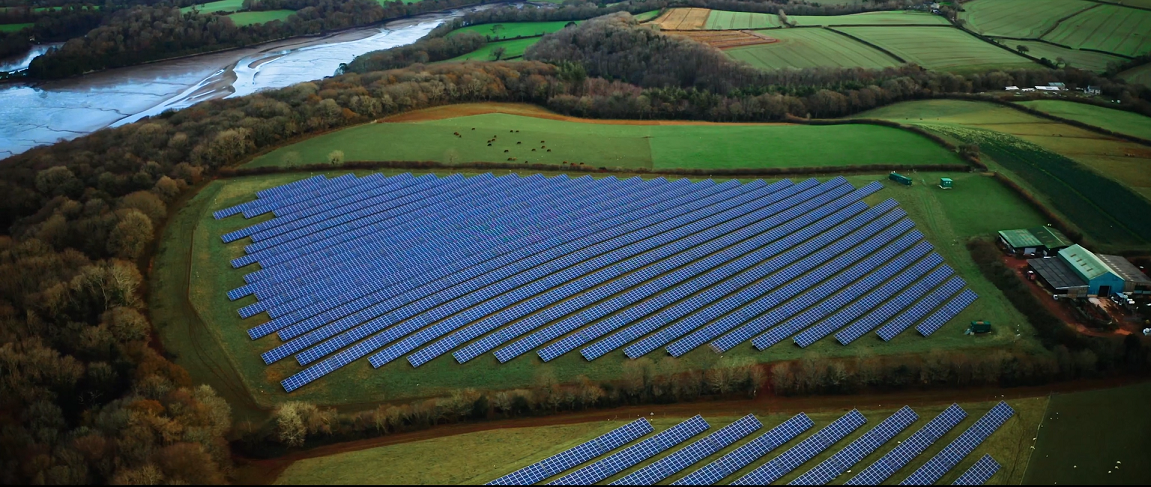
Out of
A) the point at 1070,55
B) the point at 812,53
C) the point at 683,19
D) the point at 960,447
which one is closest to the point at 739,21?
the point at 683,19

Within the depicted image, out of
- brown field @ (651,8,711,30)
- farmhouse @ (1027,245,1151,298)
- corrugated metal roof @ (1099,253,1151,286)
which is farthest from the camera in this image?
brown field @ (651,8,711,30)

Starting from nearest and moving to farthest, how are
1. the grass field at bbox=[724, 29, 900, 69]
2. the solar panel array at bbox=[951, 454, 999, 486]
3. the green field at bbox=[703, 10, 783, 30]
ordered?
the solar panel array at bbox=[951, 454, 999, 486], the grass field at bbox=[724, 29, 900, 69], the green field at bbox=[703, 10, 783, 30]

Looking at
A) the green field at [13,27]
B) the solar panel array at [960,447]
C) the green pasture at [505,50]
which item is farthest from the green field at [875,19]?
the green field at [13,27]

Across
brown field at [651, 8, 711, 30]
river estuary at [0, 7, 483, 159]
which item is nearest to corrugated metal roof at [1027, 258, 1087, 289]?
brown field at [651, 8, 711, 30]

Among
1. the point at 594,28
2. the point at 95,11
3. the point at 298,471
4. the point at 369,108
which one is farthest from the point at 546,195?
the point at 95,11

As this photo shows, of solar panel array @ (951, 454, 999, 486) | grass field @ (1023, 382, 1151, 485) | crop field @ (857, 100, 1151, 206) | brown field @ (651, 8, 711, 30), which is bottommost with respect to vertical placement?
grass field @ (1023, 382, 1151, 485)

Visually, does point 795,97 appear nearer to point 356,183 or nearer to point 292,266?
point 356,183

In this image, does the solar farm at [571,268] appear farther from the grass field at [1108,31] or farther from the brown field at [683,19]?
the grass field at [1108,31]

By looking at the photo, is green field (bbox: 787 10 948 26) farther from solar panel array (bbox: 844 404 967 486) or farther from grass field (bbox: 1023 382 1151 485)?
solar panel array (bbox: 844 404 967 486)
